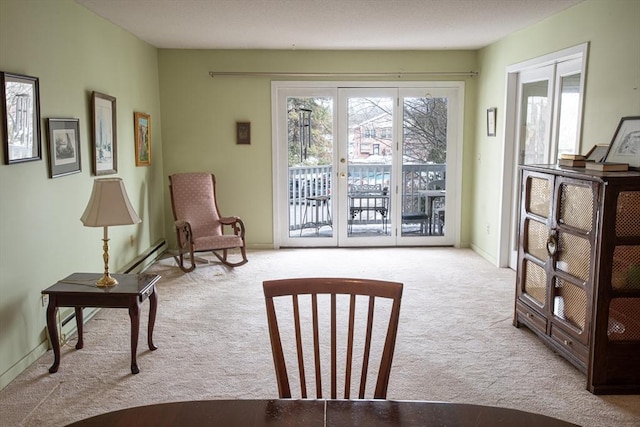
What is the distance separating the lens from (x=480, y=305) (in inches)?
168

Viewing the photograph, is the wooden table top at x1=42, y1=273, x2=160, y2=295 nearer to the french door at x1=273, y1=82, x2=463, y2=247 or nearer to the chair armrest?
the chair armrest

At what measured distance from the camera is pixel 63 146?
360 cm

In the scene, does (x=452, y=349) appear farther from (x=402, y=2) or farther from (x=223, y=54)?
(x=223, y=54)

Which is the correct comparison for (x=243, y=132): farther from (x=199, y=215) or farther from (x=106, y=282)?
(x=106, y=282)

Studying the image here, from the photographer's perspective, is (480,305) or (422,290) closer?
(480,305)

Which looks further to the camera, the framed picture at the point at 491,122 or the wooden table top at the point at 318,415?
the framed picture at the point at 491,122

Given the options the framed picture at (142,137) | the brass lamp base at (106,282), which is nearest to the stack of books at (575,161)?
the brass lamp base at (106,282)

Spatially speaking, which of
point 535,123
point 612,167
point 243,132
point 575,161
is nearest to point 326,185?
point 243,132

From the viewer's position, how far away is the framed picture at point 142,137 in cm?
527

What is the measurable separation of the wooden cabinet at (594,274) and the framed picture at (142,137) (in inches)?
150

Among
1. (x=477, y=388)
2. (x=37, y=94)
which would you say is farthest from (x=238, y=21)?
(x=477, y=388)

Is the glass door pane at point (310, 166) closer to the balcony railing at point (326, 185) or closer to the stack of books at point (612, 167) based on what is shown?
the balcony railing at point (326, 185)

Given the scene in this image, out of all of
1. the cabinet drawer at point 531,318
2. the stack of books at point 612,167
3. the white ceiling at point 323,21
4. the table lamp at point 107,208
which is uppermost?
the white ceiling at point 323,21

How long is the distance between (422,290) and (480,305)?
1.88ft
